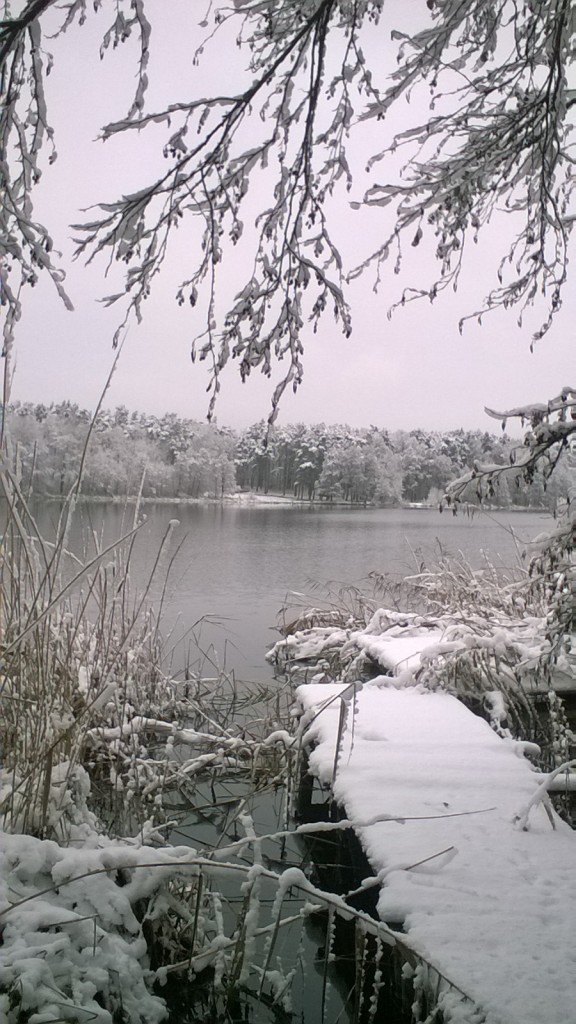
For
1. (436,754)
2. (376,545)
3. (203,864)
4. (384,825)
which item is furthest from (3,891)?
(376,545)

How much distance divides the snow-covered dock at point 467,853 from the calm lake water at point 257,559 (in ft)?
4.30

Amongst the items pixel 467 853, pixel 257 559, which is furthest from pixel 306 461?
pixel 467 853

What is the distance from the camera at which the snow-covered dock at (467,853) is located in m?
1.50

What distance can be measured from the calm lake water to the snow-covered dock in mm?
1311

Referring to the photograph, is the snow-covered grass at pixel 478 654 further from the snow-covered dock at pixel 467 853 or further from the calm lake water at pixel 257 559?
the snow-covered dock at pixel 467 853

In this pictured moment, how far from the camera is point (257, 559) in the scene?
1541 cm

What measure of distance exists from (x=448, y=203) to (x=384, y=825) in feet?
10.4

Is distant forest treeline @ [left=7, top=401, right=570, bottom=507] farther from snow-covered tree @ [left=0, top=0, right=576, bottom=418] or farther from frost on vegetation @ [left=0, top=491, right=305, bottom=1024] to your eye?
frost on vegetation @ [left=0, top=491, right=305, bottom=1024]

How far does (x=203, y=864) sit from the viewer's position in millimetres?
1540

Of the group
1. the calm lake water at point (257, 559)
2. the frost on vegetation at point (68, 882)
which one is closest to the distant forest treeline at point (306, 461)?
the calm lake water at point (257, 559)

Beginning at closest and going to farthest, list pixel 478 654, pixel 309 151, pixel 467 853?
pixel 467 853 < pixel 309 151 < pixel 478 654

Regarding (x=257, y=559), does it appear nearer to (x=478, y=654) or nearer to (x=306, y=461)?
(x=478, y=654)

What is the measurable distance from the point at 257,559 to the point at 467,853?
44.0ft

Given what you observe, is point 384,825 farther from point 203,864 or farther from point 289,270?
point 289,270
